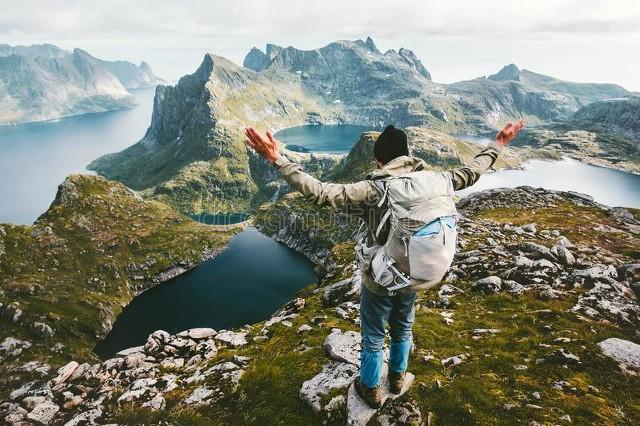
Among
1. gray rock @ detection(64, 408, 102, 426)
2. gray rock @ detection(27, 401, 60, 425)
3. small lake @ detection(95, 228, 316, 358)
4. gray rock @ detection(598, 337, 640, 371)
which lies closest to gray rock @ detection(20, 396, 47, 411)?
gray rock @ detection(27, 401, 60, 425)

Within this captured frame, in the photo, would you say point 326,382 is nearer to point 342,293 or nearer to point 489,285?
point 489,285

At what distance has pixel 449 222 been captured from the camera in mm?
6887

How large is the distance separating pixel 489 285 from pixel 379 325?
1546cm

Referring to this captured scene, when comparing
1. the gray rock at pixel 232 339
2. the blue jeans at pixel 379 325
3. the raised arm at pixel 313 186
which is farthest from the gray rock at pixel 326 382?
the gray rock at pixel 232 339

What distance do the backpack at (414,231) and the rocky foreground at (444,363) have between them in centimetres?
453

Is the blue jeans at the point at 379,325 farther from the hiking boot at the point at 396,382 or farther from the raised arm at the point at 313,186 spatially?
the raised arm at the point at 313,186

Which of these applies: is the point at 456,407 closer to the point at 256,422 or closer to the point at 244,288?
the point at 256,422

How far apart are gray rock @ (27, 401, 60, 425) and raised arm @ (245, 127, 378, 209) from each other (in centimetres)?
1653

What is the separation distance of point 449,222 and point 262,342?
47.2 feet

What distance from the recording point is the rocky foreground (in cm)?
986

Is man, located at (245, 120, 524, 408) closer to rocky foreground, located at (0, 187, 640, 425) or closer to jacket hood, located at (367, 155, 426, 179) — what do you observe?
jacket hood, located at (367, 155, 426, 179)

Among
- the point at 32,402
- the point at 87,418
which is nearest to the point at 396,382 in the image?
the point at 87,418

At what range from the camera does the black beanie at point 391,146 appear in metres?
7.34

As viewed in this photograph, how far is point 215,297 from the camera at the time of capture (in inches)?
6093
